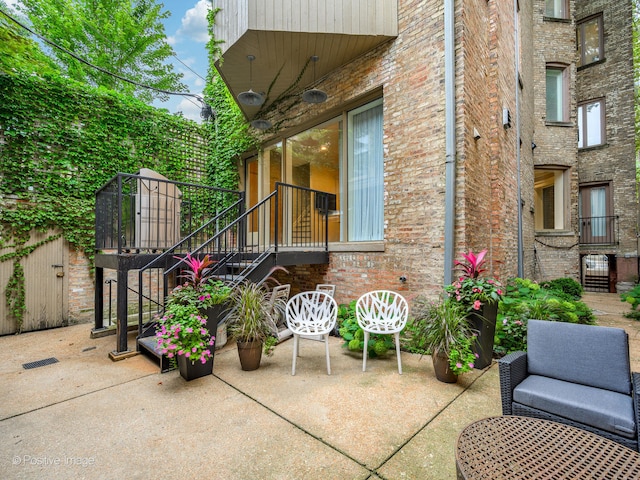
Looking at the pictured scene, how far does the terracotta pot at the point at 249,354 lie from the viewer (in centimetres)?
314

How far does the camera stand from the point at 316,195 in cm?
560

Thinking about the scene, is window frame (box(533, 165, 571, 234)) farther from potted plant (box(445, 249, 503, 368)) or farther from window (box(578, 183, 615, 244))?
potted plant (box(445, 249, 503, 368))

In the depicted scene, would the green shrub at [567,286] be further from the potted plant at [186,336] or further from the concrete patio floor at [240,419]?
the potted plant at [186,336]

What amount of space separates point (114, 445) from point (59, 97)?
6.31 metres

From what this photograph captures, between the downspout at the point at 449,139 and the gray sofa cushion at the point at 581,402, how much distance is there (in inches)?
71.0

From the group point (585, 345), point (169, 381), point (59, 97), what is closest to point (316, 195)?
point (169, 381)

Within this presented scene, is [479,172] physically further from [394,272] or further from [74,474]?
[74,474]

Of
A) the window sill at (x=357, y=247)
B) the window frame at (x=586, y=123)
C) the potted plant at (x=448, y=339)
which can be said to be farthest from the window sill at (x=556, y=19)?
the potted plant at (x=448, y=339)

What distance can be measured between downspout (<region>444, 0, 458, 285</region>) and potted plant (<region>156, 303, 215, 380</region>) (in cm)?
290

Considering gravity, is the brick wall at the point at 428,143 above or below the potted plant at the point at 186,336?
above

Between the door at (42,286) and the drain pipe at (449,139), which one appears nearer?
the drain pipe at (449,139)

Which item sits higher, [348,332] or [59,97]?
[59,97]

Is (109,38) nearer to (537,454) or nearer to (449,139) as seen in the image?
(449,139)

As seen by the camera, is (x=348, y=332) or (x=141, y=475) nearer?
(x=141, y=475)
